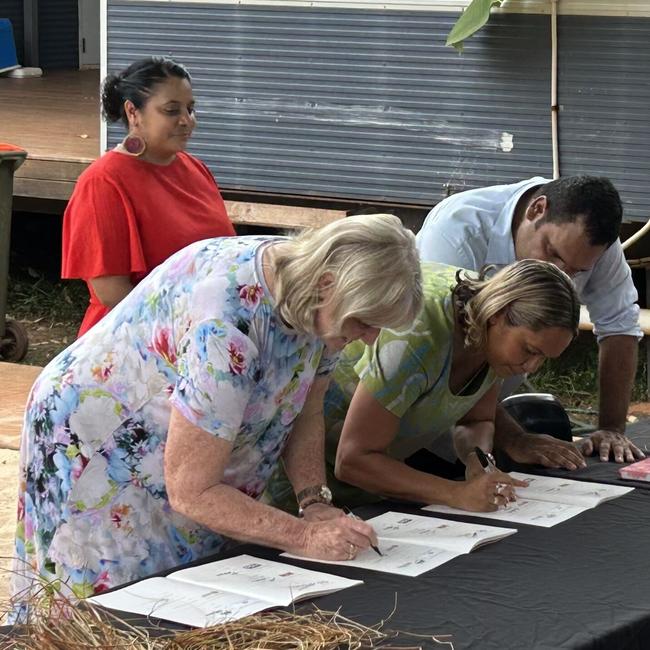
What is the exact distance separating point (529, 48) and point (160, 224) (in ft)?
10.4

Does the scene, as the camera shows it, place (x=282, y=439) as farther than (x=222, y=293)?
Yes

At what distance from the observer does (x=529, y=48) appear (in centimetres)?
703

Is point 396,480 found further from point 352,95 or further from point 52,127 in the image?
point 52,127

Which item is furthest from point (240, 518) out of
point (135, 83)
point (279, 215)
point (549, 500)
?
point (279, 215)

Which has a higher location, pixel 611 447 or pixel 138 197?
pixel 138 197

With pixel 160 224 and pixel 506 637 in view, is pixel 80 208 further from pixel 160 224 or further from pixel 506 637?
pixel 506 637

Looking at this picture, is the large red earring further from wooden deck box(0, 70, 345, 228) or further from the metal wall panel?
the metal wall panel

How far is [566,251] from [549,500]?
84 centimetres

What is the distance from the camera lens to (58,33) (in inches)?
600

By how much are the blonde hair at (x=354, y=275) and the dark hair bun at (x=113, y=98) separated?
2069 millimetres

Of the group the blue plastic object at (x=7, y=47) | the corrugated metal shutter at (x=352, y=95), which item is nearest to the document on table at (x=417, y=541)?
the corrugated metal shutter at (x=352, y=95)

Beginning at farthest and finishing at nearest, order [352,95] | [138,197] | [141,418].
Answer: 1. [352,95]
2. [138,197]
3. [141,418]

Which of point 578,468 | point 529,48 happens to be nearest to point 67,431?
point 578,468

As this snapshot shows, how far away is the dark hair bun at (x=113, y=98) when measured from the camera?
15.4 feet
